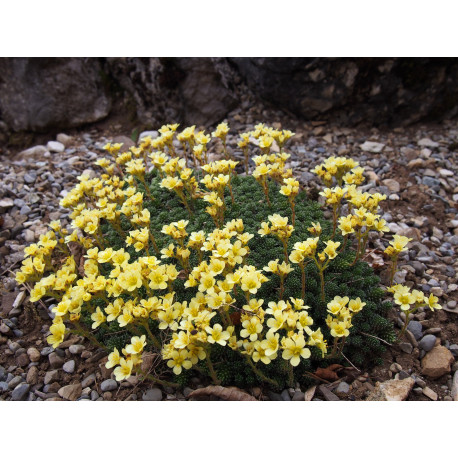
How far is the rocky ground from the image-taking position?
2758 mm

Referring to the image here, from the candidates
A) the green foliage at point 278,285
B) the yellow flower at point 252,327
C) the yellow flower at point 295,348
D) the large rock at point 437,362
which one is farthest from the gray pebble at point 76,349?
the large rock at point 437,362

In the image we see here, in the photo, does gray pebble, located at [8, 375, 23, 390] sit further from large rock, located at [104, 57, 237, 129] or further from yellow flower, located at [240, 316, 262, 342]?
large rock, located at [104, 57, 237, 129]

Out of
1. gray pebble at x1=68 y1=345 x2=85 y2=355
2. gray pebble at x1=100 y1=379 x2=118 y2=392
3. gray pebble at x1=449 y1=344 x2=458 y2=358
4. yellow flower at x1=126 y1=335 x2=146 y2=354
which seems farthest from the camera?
gray pebble at x1=68 y1=345 x2=85 y2=355

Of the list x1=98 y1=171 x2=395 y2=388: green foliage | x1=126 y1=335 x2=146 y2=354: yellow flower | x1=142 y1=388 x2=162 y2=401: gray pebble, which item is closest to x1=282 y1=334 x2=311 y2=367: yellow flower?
x1=98 y1=171 x2=395 y2=388: green foliage

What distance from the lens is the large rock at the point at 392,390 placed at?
8.21ft

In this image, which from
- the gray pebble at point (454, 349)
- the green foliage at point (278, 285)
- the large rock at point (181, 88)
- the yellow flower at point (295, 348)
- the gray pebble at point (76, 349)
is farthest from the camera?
the large rock at point (181, 88)

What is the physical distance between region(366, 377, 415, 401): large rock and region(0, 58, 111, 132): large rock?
5.54 m

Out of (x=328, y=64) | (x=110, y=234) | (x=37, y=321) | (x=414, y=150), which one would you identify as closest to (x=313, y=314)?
(x=110, y=234)

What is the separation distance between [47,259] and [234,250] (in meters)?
1.56

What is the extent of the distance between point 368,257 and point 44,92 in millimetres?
5188

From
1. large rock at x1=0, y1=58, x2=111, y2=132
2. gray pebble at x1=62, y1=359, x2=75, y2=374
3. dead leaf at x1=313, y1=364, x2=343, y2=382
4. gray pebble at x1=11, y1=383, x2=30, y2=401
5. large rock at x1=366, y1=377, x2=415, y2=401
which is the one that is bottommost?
gray pebble at x1=11, y1=383, x2=30, y2=401

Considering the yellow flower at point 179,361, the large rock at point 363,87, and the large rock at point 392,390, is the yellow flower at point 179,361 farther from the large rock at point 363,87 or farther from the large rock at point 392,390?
the large rock at point 363,87

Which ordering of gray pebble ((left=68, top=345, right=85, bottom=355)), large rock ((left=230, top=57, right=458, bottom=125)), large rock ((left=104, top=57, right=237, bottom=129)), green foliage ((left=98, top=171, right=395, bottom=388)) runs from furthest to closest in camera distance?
large rock ((left=104, top=57, right=237, bottom=129))
large rock ((left=230, top=57, right=458, bottom=125))
gray pebble ((left=68, top=345, right=85, bottom=355))
green foliage ((left=98, top=171, right=395, bottom=388))
